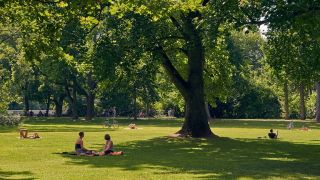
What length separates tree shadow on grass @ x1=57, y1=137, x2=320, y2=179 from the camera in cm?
1798

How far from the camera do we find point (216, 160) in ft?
73.0

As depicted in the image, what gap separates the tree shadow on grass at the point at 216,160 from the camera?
1798 centimetres

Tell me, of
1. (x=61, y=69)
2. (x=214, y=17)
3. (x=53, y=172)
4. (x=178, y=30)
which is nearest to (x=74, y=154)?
(x=53, y=172)

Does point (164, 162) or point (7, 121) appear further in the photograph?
point (7, 121)

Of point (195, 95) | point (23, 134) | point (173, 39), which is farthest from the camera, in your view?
point (173, 39)

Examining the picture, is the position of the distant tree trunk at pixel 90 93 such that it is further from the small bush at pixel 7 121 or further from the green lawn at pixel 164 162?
the green lawn at pixel 164 162

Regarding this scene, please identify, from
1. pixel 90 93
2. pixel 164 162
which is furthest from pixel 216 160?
pixel 90 93

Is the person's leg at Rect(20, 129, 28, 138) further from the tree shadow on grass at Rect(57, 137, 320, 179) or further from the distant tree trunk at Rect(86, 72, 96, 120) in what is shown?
the distant tree trunk at Rect(86, 72, 96, 120)

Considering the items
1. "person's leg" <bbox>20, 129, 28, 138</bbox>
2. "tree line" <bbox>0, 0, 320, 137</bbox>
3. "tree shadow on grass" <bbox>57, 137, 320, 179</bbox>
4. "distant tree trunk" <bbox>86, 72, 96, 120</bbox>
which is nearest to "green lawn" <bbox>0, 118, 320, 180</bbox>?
"tree shadow on grass" <bbox>57, 137, 320, 179</bbox>

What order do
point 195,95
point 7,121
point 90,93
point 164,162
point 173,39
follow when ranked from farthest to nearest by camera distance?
point 90,93, point 7,121, point 173,39, point 195,95, point 164,162

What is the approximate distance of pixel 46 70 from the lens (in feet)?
233

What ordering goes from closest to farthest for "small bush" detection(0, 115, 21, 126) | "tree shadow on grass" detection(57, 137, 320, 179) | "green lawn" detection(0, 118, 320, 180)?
"green lawn" detection(0, 118, 320, 180) → "tree shadow on grass" detection(57, 137, 320, 179) → "small bush" detection(0, 115, 21, 126)

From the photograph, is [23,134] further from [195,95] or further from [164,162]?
[164,162]

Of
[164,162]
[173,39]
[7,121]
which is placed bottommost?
[164,162]
